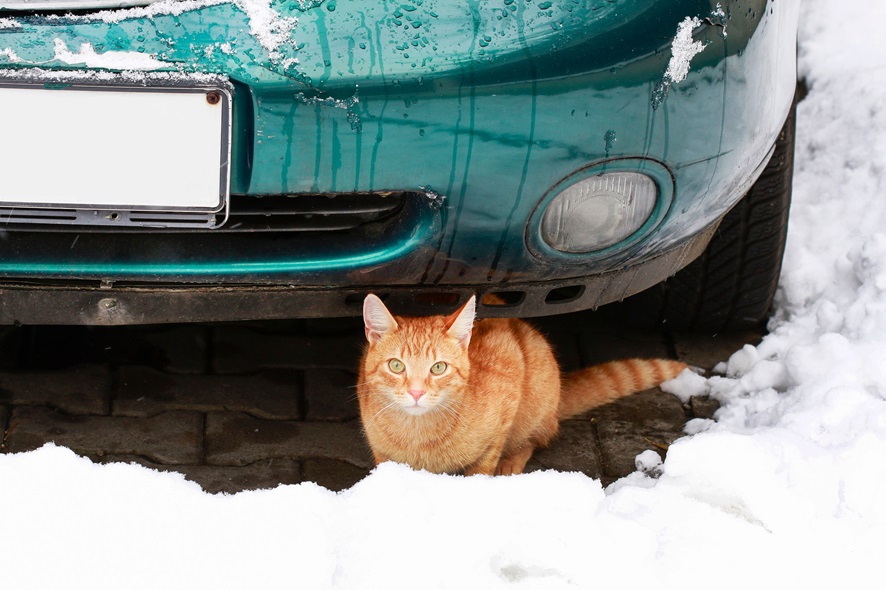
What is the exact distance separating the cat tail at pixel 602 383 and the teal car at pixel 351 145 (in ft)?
A: 2.15

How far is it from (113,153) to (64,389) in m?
1.07

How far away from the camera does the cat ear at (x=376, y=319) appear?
7.48 ft

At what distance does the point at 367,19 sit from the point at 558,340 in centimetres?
159

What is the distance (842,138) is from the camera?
360 cm

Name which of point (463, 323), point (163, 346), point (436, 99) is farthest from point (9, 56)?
point (163, 346)

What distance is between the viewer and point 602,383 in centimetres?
290

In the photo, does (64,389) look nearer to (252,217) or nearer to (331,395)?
(331,395)

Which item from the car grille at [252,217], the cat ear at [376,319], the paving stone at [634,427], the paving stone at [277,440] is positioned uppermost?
the car grille at [252,217]

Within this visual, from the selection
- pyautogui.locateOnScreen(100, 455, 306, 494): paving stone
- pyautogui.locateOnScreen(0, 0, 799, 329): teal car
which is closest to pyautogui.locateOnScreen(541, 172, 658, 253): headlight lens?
pyautogui.locateOnScreen(0, 0, 799, 329): teal car

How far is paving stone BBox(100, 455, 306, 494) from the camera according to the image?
8.14 feet

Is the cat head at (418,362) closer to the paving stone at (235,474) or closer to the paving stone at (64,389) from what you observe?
the paving stone at (235,474)

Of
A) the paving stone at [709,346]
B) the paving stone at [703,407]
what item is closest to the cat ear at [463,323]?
the paving stone at [703,407]

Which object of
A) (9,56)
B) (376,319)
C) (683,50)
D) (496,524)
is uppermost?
(683,50)

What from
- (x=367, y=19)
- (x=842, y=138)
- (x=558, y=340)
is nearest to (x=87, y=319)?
(x=367, y=19)
